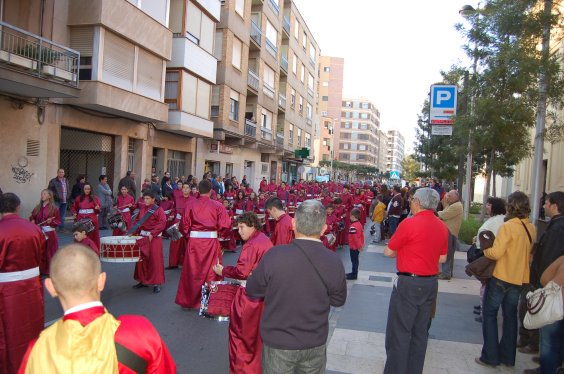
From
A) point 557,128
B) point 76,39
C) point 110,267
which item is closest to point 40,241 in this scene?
point 110,267

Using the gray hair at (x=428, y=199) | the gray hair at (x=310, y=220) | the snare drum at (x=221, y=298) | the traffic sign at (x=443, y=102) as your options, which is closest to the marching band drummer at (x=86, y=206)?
the snare drum at (x=221, y=298)

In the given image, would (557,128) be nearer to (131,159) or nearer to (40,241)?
(40,241)

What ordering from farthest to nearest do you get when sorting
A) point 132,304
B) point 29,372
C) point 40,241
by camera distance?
point 132,304, point 40,241, point 29,372

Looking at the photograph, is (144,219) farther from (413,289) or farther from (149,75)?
(149,75)

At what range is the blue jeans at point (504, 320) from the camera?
503 centimetres

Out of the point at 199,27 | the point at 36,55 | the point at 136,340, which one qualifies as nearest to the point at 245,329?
the point at 136,340

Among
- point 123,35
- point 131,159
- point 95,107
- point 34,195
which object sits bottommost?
point 34,195

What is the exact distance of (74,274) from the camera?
203 centimetres

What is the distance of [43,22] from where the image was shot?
14.5 meters

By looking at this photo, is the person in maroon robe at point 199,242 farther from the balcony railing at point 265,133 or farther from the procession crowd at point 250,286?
the balcony railing at point 265,133

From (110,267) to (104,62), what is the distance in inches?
349

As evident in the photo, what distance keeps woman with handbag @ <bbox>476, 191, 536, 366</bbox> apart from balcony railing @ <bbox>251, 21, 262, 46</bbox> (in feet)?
90.5

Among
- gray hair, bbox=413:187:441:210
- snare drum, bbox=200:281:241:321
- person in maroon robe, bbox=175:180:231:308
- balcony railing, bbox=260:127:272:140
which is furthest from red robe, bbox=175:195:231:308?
balcony railing, bbox=260:127:272:140

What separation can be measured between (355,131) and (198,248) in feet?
393
